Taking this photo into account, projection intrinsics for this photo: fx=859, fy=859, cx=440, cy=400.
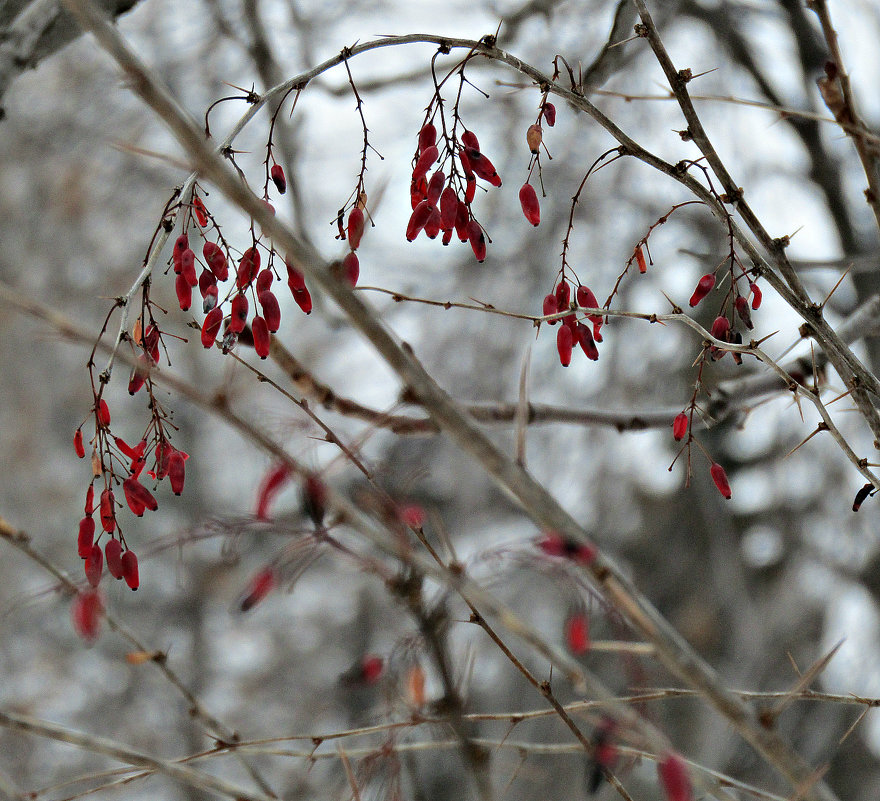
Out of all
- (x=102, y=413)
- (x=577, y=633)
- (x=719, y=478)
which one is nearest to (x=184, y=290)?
(x=102, y=413)

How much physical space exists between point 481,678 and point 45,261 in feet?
18.7

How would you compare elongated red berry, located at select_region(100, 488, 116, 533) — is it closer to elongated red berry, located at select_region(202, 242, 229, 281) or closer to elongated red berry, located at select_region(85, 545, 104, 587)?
elongated red berry, located at select_region(85, 545, 104, 587)

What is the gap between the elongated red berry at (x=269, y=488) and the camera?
0.83 metres

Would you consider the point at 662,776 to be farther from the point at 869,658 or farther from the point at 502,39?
the point at 869,658

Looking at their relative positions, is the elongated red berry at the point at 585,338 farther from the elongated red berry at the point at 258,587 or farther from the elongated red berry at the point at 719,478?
the elongated red berry at the point at 258,587

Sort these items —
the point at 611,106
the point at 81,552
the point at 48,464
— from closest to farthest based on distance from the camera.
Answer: the point at 81,552 < the point at 611,106 < the point at 48,464

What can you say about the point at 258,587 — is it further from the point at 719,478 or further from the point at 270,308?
the point at 719,478

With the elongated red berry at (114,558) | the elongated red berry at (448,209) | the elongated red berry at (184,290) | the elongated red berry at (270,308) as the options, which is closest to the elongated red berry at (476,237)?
the elongated red berry at (448,209)

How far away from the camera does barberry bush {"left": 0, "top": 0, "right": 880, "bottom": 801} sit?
0.83 metres

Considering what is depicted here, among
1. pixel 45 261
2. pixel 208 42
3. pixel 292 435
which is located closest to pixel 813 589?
pixel 208 42

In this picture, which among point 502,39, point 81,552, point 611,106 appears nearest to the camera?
point 81,552

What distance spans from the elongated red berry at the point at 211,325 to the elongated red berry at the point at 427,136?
375mm

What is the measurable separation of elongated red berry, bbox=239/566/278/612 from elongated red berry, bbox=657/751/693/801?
1.45ft

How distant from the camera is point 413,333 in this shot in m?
6.32
